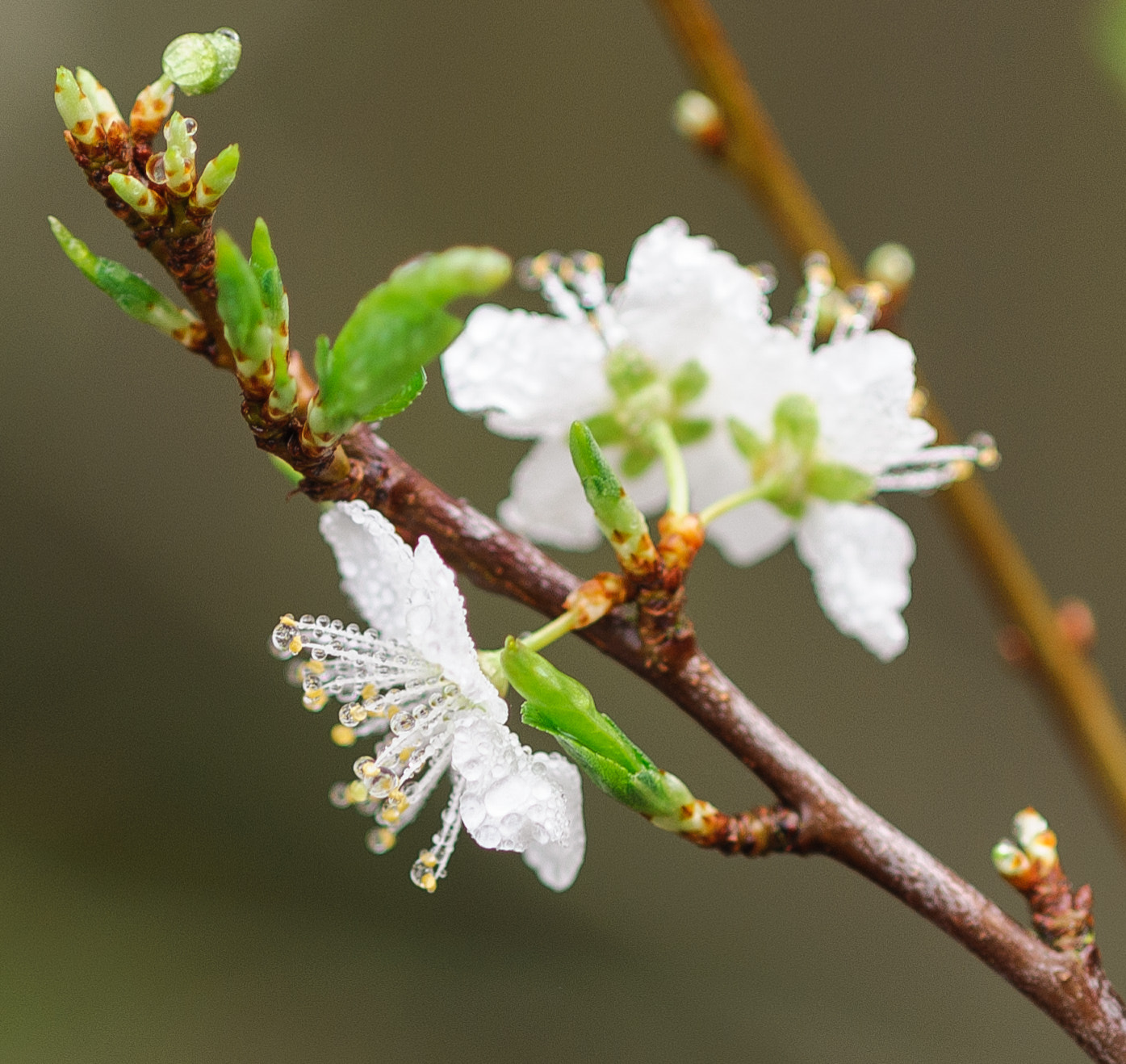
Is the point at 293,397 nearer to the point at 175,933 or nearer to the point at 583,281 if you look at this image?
the point at 583,281

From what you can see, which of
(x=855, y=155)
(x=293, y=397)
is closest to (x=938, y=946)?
(x=855, y=155)

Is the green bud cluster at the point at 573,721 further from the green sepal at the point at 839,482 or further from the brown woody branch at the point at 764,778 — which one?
the green sepal at the point at 839,482

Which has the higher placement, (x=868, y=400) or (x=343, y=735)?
(x=868, y=400)

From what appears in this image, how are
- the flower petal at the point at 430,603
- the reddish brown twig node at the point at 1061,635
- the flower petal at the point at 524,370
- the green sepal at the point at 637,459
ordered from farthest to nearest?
1. the reddish brown twig node at the point at 1061,635
2. the green sepal at the point at 637,459
3. the flower petal at the point at 524,370
4. the flower petal at the point at 430,603

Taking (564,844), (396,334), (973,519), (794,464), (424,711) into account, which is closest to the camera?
(396,334)

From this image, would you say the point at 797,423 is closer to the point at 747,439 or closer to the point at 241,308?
the point at 747,439

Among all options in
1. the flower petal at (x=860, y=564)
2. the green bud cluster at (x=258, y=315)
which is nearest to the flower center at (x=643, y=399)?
the flower petal at (x=860, y=564)

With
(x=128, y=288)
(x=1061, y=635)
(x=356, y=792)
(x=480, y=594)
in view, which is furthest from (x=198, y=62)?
(x=480, y=594)
